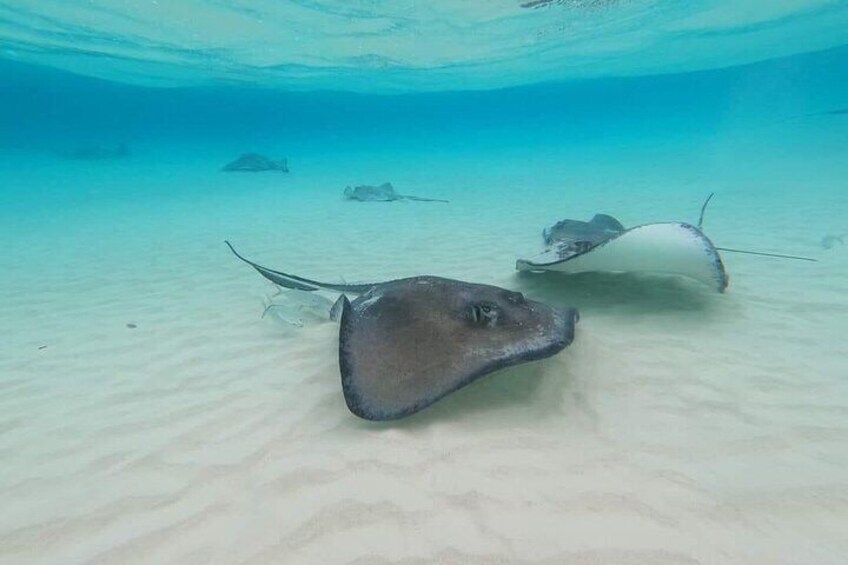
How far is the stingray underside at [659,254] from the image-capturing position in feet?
11.6

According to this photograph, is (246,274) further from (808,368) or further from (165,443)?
(808,368)

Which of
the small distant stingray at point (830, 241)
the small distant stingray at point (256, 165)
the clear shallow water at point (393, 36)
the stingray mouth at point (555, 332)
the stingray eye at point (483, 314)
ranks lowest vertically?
the stingray mouth at point (555, 332)

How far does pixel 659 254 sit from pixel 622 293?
0.95 metres

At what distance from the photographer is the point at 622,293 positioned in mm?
4594

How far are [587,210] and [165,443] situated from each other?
10620mm

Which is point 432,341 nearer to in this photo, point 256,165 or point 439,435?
point 439,435

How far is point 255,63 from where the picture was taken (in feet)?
84.3

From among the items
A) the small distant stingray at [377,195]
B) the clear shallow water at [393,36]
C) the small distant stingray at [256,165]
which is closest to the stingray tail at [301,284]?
the small distant stingray at [377,195]

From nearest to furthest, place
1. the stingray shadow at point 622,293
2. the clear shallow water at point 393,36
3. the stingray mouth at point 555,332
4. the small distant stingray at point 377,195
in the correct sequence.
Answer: the stingray mouth at point 555,332, the stingray shadow at point 622,293, the small distant stingray at point 377,195, the clear shallow water at point 393,36

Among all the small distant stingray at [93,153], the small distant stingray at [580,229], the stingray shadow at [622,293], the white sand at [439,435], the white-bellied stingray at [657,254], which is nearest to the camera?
the white sand at [439,435]

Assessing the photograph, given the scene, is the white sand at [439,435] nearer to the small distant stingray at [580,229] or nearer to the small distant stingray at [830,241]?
the small distant stingray at [830,241]

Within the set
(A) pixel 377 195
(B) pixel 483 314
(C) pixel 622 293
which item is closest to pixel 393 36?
(A) pixel 377 195

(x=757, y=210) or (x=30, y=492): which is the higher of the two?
(x=757, y=210)

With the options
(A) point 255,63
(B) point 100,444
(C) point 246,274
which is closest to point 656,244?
(B) point 100,444
